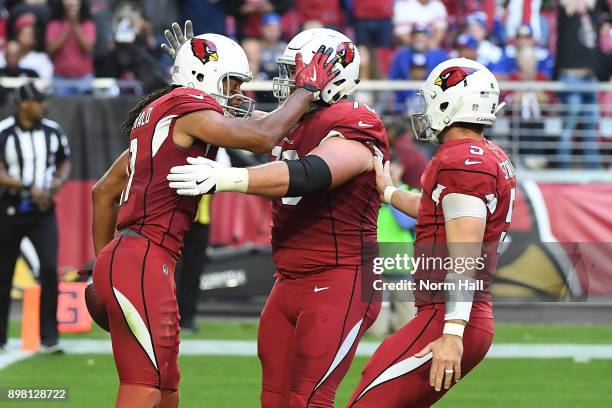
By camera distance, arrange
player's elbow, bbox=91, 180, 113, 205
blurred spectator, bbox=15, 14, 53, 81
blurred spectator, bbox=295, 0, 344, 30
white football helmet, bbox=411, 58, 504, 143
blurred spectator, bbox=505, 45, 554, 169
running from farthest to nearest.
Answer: blurred spectator, bbox=295, 0, 344, 30, blurred spectator, bbox=15, 14, 53, 81, blurred spectator, bbox=505, 45, 554, 169, player's elbow, bbox=91, 180, 113, 205, white football helmet, bbox=411, 58, 504, 143

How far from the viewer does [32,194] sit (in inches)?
390

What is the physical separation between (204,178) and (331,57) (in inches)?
37.7

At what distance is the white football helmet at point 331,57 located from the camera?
17.3 feet

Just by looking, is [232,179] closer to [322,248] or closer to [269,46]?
[322,248]

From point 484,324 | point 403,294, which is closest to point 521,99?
point 403,294

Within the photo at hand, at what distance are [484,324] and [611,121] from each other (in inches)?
367

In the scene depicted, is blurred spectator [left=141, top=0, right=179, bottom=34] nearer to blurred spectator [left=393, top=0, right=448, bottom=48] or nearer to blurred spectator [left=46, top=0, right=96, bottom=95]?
blurred spectator [left=46, top=0, right=96, bottom=95]


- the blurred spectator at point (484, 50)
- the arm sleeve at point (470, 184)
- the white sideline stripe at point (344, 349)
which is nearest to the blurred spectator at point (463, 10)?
the blurred spectator at point (484, 50)

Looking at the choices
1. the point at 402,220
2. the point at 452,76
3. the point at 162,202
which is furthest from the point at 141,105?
the point at 402,220

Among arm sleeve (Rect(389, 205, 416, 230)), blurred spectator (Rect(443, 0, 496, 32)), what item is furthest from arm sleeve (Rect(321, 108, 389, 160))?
blurred spectator (Rect(443, 0, 496, 32))

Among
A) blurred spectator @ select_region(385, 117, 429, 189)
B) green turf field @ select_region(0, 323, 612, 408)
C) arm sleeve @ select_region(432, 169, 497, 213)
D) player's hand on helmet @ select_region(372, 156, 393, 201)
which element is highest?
arm sleeve @ select_region(432, 169, 497, 213)

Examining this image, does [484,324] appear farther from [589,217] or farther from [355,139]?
[589,217]

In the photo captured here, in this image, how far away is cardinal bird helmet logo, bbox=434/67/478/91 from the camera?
4.93 metres

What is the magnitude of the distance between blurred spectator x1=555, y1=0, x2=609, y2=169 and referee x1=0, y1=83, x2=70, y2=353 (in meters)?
6.06
